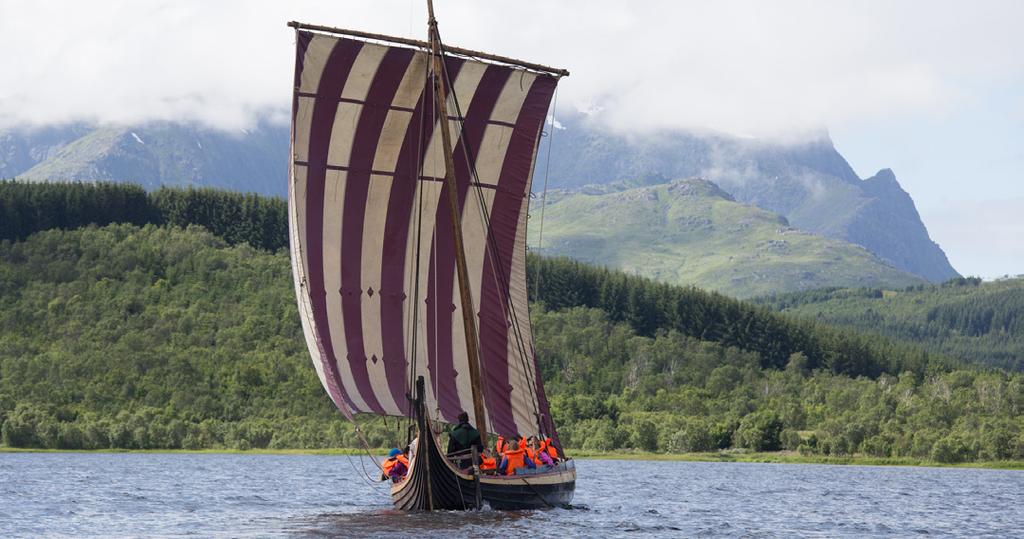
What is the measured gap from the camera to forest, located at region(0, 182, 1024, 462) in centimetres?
13138

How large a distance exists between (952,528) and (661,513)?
1083 cm

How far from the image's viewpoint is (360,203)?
5291 centimetres

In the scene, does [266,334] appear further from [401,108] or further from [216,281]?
[401,108]

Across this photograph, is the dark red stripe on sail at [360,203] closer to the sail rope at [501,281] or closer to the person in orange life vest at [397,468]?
the person in orange life vest at [397,468]

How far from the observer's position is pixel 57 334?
497 feet

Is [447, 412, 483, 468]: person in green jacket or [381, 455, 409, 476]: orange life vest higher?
[447, 412, 483, 468]: person in green jacket

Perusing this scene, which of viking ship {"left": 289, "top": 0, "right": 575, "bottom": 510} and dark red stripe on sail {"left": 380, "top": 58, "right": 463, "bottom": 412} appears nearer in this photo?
viking ship {"left": 289, "top": 0, "right": 575, "bottom": 510}

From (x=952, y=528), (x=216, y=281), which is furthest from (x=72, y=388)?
(x=952, y=528)

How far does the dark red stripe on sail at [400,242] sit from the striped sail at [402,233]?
0.05 m

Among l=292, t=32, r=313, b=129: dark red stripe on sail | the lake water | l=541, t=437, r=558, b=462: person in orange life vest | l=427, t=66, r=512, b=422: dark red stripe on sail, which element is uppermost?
l=292, t=32, r=313, b=129: dark red stripe on sail

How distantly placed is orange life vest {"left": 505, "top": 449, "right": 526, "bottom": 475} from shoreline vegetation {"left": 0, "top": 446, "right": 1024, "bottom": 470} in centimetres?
7436

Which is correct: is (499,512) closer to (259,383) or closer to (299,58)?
(299,58)

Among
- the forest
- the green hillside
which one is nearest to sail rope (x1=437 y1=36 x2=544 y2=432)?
the green hillside

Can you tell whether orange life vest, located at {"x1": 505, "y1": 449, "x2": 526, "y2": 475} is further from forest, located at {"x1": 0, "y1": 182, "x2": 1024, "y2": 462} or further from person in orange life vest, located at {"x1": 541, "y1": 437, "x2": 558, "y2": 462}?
forest, located at {"x1": 0, "y1": 182, "x2": 1024, "y2": 462}
